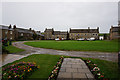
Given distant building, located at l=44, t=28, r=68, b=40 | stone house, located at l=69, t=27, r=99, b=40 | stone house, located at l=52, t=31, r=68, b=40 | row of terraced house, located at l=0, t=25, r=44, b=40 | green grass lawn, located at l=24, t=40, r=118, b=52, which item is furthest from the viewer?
distant building, located at l=44, t=28, r=68, b=40

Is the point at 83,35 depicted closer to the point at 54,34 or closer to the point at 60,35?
the point at 60,35

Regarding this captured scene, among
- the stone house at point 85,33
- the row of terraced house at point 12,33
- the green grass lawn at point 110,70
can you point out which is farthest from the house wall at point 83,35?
the green grass lawn at point 110,70

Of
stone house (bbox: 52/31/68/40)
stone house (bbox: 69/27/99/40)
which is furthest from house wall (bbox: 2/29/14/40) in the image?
stone house (bbox: 69/27/99/40)

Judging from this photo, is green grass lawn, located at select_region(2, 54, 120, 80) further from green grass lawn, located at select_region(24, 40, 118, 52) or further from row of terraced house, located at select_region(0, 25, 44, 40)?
row of terraced house, located at select_region(0, 25, 44, 40)

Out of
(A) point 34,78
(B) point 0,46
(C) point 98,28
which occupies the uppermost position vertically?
(C) point 98,28

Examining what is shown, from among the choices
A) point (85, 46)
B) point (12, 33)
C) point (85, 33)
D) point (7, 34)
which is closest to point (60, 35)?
point (85, 33)

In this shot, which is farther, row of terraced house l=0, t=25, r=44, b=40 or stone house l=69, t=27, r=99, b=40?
stone house l=69, t=27, r=99, b=40

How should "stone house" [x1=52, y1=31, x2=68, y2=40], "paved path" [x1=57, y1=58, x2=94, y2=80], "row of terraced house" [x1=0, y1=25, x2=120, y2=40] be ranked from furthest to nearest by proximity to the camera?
"stone house" [x1=52, y1=31, x2=68, y2=40]
"row of terraced house" [x1=0, y1=25, x2=120, y2=40]
"paved path" [x1=57, y1=58, x2=94, y2=80]

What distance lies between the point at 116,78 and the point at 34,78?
12.6ft

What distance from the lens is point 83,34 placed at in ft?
189

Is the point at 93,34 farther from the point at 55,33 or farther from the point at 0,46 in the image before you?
the point at 0,46

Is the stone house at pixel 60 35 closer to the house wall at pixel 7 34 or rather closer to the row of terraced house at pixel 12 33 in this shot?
the row of terraced house at pixel 12 33

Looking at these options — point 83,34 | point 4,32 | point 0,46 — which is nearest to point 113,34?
point 83,34

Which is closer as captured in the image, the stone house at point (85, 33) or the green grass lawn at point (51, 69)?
the green grass lawn at point (51, 69)
